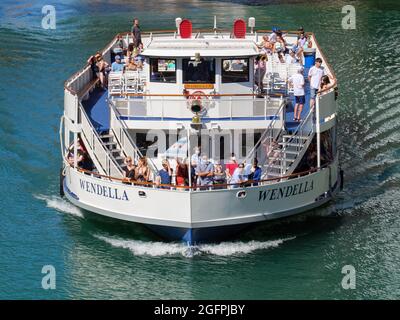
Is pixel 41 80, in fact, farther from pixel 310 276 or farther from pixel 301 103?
pixel 310 276

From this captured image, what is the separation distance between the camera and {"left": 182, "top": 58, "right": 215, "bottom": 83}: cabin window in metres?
28.3

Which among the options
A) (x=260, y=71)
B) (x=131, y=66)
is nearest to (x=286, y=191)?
(x=260, y=71)

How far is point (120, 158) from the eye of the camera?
28109 mm

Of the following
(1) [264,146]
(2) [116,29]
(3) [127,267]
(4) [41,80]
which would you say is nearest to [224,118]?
(1) [264,146]

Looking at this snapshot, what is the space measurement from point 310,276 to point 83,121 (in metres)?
8.58

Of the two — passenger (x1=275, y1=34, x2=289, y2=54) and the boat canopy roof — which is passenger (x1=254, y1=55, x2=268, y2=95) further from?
passenger (x1=275, y1=34, x2=289, y2=54)

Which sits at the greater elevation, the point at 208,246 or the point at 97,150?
the point at 97,150

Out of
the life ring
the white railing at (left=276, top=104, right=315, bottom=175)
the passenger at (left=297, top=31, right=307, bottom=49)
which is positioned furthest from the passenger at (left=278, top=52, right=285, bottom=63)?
the life ring

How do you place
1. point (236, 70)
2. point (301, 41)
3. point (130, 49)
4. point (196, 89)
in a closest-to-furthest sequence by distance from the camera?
1. point (196, 89)
2. point (236, 70)
3. point (130, 49)
4. point (301, 41)

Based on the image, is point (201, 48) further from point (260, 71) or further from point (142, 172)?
point (142, 172)

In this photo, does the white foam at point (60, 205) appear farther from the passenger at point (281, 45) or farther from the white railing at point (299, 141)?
the passenger at point (281, 45)

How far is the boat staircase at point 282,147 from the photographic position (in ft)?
89.2

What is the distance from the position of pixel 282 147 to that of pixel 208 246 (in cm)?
368

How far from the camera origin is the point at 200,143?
27.8m
